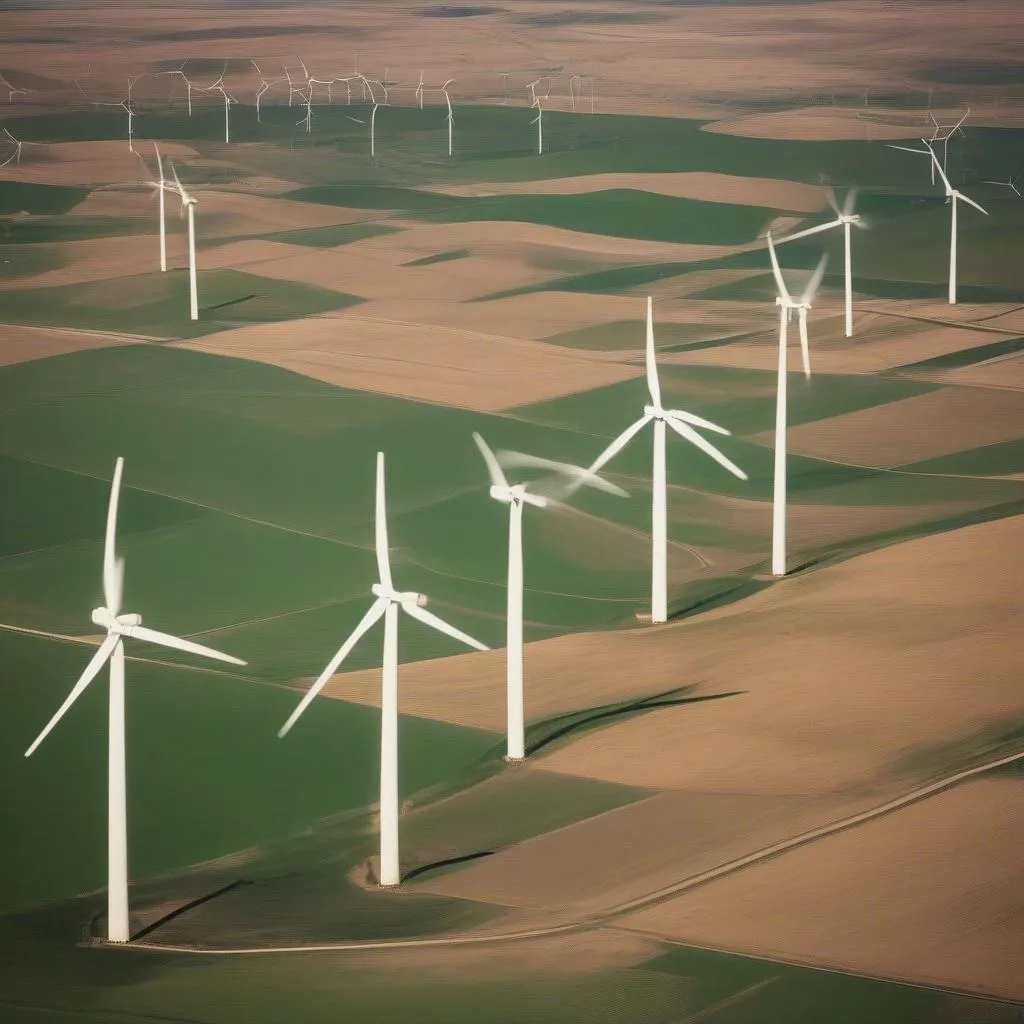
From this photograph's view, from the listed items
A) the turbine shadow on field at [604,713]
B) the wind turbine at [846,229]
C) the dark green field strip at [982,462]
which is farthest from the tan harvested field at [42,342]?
the turbine shadow on field at [604,713]

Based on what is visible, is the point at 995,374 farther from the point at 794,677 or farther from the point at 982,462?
the point at 794,677

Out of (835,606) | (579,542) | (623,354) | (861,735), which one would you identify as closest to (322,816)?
(861,735)

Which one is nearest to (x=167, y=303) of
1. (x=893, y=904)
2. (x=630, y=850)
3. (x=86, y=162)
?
(x=86, y=162)

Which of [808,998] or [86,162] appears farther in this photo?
[86,162]

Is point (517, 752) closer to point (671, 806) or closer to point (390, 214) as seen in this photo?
point (671, 806)

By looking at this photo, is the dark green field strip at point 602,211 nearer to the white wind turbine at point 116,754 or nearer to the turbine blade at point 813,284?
the turbine blade at point 813,284

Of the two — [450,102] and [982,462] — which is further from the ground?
[450,102]
